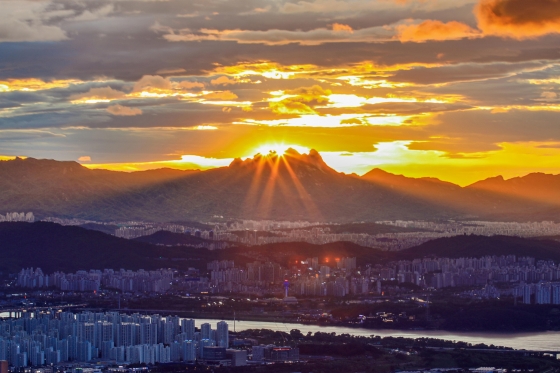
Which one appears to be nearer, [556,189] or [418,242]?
[418,242]

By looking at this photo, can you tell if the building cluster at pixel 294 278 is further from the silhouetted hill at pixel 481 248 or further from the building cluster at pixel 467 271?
the silhouetted hill at pixel 481 248

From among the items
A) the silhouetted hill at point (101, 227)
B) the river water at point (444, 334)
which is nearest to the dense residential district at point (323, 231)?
the silhouetted hill at point (101, 227)

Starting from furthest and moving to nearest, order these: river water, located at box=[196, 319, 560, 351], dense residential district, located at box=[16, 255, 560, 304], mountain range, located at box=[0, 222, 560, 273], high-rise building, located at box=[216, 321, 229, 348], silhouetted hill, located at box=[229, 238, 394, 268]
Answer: silhouetted hill, located at box=[229, 238, 394, 268] → mountain range, located at box=[0, 222, 560, 273] → dense residential district, located at box=[16, 255, 560, 304] → river water, located at box=[196, 319, 560, 351] → high-rise building, located at box=[216, 321, 229, 348]

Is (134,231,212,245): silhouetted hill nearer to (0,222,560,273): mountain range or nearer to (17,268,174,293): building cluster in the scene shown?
(0,222,560,273): mountain range

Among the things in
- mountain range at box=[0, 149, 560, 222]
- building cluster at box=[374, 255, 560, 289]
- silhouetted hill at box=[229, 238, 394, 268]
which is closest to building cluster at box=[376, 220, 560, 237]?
mountain range at box=[0, 149, 560, 222]

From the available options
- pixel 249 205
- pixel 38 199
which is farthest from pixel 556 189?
pixel 38 199

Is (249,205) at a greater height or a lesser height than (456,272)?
greater

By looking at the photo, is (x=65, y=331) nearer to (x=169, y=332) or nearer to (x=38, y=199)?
(x=169, y=332)

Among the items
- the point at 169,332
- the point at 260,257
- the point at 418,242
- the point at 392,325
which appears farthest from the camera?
the point at 418,242
